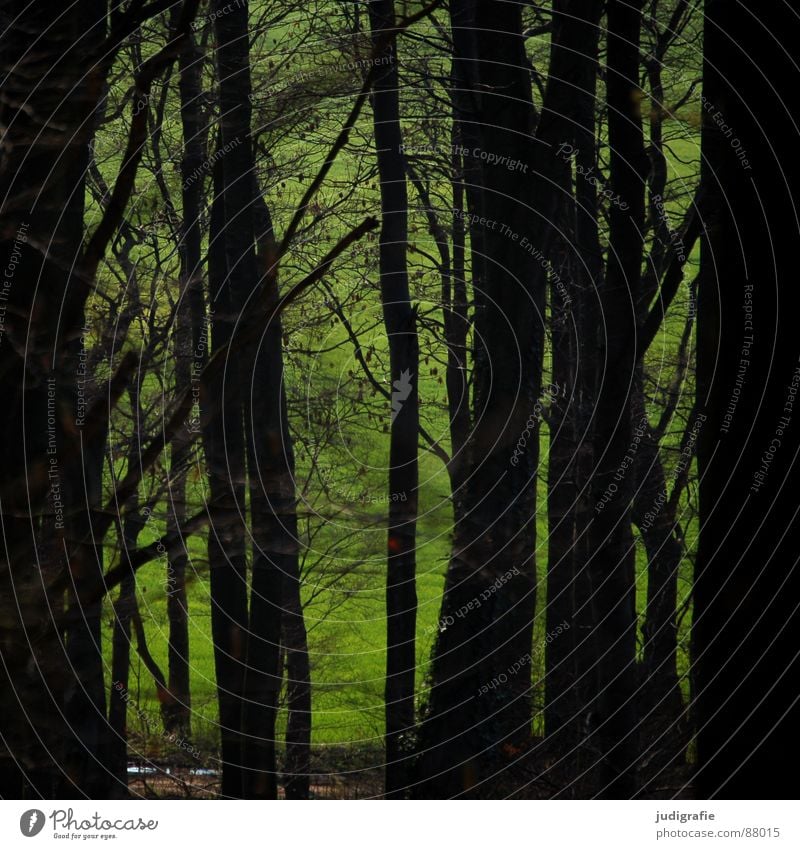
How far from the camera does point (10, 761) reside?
514 centimetres

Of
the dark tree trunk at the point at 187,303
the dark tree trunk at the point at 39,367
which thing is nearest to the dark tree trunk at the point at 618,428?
the dark tree trunk at the point at 187,303

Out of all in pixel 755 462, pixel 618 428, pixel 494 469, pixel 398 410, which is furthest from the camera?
pixel 398 410

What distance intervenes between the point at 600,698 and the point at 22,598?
4681 millimetres

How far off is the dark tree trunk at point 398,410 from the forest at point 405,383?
2.2 inches

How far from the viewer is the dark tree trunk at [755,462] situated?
485 centimetres

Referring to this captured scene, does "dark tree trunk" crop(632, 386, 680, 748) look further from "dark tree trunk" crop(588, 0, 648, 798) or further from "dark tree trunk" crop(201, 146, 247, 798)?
"dark tree trunk" crop(201, 146, 247, 798)

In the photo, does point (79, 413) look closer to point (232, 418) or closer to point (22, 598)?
point (22, 598)

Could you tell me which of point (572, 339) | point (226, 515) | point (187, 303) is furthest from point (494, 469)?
point (187, 303)

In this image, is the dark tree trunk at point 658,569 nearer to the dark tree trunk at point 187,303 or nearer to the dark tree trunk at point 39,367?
the dark tree trunk at point 187,303

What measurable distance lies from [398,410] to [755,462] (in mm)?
5632

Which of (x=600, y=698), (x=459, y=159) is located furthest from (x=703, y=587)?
(x=459, y=159)

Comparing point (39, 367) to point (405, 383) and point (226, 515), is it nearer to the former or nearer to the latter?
point (226, 515)

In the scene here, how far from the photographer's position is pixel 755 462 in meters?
4.86

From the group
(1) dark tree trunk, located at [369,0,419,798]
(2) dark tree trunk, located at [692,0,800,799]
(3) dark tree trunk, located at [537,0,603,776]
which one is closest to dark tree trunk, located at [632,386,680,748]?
(3) dark tree trunk, located at [537,0,603,776]
